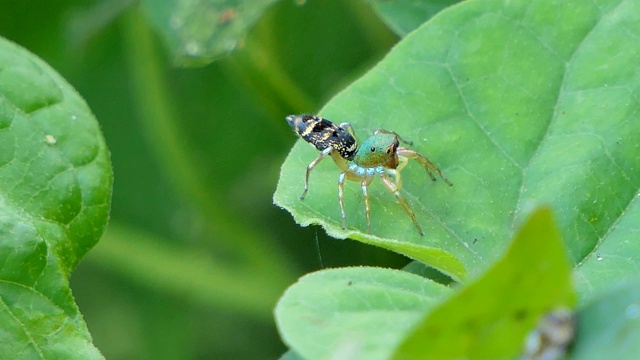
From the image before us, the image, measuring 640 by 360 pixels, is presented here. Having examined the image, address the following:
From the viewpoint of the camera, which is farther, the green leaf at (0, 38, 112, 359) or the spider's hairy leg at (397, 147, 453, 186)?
the spider's hairy leg at (397, 147, 453, 186)

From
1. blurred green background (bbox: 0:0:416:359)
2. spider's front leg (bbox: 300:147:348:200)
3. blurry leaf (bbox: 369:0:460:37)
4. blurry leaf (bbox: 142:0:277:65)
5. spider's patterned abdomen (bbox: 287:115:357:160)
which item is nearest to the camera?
spider's front leg (bbox: 300:147:348:200)

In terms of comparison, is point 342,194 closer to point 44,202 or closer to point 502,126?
point 502,126

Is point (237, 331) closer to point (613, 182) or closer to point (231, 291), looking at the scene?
point (231, 291)

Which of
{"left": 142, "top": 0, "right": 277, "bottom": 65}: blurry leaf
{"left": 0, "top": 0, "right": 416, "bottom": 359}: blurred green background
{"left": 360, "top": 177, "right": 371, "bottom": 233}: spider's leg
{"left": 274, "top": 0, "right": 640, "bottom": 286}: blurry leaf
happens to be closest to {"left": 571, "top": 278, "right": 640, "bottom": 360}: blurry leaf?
{"left": 274, "top": 0, "right": 640, "bottom": 286}: blurry leaf

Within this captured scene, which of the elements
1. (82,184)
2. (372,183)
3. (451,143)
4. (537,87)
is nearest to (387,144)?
(372,183)

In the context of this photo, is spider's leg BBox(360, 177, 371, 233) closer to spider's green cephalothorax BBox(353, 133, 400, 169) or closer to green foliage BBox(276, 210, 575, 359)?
spider's green cephalothorax BBox(353, 133, 400, 169)

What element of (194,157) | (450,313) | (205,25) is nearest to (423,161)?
(450,313)

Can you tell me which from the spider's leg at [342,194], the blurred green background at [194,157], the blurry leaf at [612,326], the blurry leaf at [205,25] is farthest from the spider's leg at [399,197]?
the blurred green background at [194,157]
